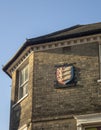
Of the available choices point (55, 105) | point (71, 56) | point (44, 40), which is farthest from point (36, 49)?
point (55, 105)

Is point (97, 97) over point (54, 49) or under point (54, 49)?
under

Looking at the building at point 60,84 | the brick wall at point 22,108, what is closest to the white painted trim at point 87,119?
the building at point 60,84

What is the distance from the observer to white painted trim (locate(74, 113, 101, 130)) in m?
14.8

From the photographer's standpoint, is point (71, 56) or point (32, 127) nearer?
point (32, 127)

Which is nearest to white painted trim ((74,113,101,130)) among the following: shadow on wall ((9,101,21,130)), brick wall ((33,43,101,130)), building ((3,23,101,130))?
building ((3,23,101,130))

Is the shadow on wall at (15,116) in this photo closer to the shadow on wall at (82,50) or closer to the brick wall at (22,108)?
the brick wall at (22,108)

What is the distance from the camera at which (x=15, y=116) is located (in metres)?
17.4

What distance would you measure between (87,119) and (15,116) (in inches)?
148

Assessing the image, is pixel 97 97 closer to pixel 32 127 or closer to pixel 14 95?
pixel 32 127

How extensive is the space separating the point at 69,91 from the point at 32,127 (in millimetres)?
1996

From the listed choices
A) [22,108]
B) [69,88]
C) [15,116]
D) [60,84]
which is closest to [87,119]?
[69,88]

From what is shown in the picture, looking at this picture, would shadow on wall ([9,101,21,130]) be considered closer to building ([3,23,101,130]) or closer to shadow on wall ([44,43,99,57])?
building ([3,23,101,130])

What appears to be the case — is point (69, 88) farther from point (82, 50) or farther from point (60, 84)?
point (82, 50)

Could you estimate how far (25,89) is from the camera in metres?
17.7
